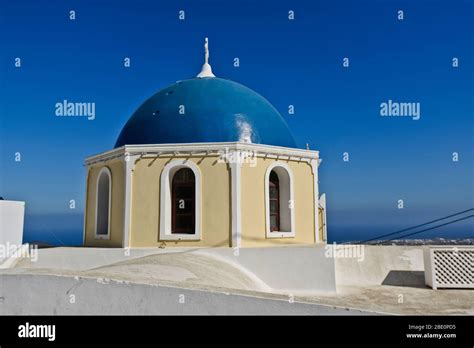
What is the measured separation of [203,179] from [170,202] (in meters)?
1.09

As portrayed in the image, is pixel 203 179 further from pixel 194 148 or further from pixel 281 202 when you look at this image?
pixel 281 202

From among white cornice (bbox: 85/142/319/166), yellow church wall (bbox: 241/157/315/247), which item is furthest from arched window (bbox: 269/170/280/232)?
white cornice (bbox: 85/142/319/166)

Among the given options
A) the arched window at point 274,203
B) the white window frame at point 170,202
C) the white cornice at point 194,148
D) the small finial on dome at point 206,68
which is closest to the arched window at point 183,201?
the white window frame at point 170,202

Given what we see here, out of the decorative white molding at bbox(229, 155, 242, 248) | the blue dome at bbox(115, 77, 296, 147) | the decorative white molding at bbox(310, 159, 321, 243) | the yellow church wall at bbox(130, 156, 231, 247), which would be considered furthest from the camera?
the decorative white molding at bbox(310, 159, 321, 243)

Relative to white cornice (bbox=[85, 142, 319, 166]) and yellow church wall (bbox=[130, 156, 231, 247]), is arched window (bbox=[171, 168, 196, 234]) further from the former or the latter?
white cornice (bbox=[85, 142, 319, 166])

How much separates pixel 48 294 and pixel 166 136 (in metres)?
7.21

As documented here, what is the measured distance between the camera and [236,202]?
11.4 meters

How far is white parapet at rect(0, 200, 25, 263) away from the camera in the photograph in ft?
34.0

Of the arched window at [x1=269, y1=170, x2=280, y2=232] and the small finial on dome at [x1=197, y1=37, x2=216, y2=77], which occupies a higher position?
the small finial on dome at [x1=197, y1=37, x2=216, y2=77]

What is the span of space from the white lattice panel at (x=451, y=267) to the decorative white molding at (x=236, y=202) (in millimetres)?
5263

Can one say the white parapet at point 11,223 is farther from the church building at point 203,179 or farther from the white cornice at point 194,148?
the white cornice at point 194,148

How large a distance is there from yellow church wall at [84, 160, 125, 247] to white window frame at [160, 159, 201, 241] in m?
1.18

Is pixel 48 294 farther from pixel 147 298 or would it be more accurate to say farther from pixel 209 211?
pixel 209 211

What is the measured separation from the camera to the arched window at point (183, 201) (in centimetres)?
1184
